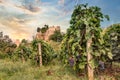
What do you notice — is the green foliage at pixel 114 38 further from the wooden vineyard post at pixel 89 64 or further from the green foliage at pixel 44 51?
the green foliage at pixel 44 51

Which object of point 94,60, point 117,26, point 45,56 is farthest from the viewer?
point 45,56

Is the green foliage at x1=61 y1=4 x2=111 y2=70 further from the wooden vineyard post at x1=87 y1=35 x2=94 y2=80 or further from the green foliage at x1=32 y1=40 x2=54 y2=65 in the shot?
the green foliage at x1=32 y1=40 x2=54 y2=65

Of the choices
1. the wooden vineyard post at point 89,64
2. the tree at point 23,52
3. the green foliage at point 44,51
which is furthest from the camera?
the tree at point 23,52

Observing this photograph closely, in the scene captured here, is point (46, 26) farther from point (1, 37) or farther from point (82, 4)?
point (82, 4)

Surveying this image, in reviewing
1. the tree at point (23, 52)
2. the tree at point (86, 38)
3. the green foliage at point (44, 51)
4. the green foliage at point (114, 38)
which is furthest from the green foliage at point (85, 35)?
the tree at point (23, 52)

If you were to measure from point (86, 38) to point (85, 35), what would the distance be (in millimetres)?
219

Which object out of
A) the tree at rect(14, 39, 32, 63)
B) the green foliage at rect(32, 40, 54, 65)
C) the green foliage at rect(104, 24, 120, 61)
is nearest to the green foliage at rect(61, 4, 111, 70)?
the green foliage at rect(104, 24, 120, 61)

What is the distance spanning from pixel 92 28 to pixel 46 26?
114084 mm

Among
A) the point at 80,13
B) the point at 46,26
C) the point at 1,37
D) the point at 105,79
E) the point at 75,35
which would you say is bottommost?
the point at 105,79

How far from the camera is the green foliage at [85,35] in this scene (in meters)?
16.4

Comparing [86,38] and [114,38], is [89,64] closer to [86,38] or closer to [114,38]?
[86,38]

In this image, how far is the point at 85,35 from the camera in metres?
16.1

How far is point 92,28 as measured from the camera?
642 inches

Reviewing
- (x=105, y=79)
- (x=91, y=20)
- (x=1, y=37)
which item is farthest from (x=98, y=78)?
(x=1, y=37)
